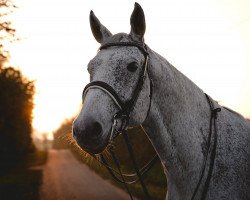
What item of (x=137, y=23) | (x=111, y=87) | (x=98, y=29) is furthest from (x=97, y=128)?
(x=98, y=29)

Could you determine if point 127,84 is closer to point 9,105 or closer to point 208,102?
point 208,102

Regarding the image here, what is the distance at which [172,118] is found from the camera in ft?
Result: 9.85

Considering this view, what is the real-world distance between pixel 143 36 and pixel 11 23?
964 centimetres

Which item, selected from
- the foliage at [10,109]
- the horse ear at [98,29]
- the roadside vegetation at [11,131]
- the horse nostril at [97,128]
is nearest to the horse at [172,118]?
the horse ear at [98,29]

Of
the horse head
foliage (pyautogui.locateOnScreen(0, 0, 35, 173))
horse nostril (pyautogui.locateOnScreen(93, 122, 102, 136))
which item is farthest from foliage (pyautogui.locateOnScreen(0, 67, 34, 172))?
horse nostril (pyautogui.locateOnScreen(93, 122, 102, 136))

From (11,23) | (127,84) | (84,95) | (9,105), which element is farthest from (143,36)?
(9,105)

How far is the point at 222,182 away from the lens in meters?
2.87

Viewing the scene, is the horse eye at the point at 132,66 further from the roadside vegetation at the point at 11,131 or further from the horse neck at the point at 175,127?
the roadside vegetation at the point at 11,131

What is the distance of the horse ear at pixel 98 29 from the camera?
3.16 metres

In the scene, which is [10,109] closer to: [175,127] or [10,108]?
[10,108]

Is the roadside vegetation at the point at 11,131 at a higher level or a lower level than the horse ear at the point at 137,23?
lower

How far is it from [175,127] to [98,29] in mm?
1367

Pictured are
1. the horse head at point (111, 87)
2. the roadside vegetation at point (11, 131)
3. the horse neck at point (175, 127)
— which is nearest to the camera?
the horse head at point (111, 87)

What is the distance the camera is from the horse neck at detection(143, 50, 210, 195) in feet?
9.57
